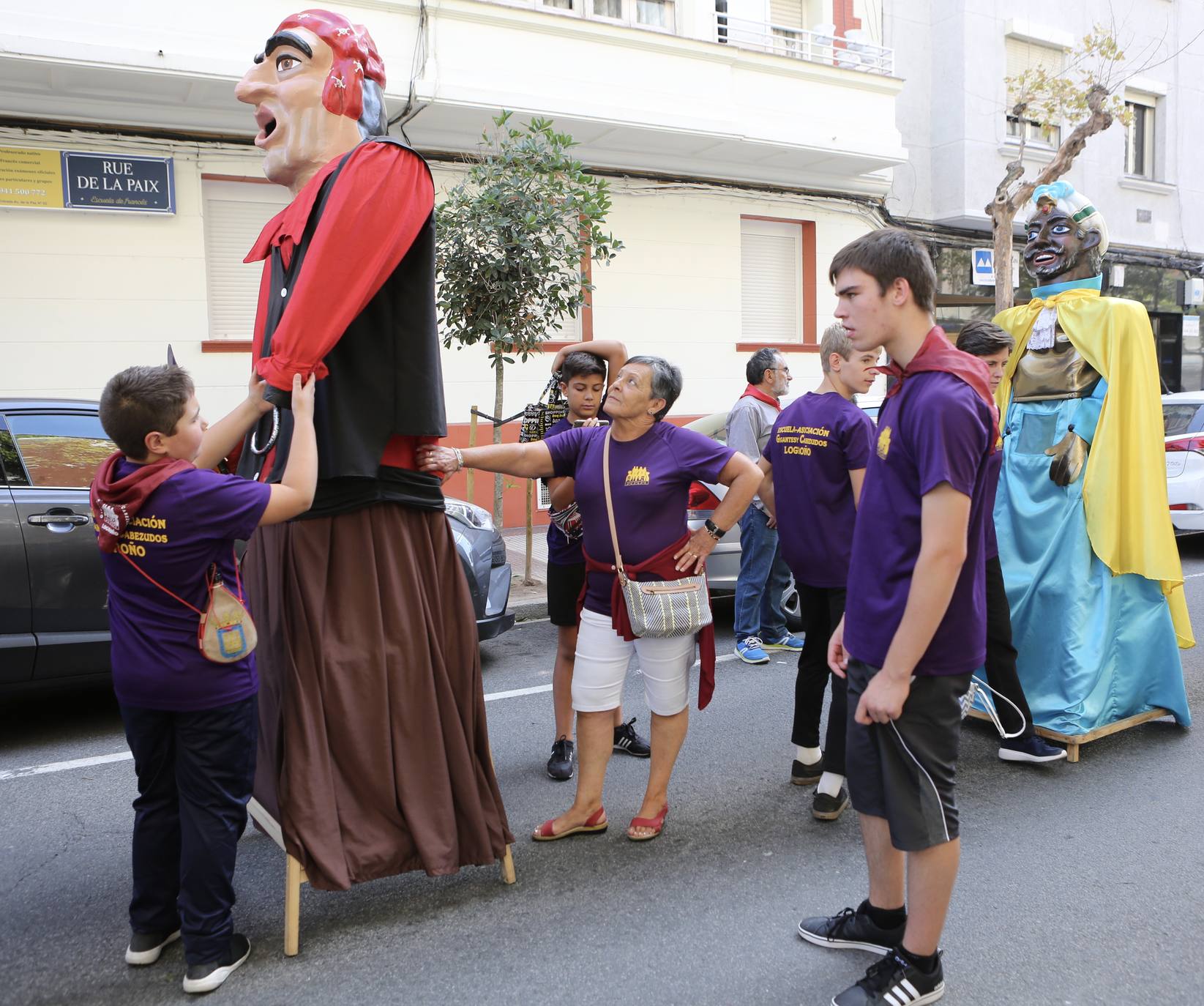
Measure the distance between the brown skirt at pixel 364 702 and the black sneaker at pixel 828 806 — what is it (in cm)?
133

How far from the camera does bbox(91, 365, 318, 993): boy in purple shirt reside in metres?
2.48

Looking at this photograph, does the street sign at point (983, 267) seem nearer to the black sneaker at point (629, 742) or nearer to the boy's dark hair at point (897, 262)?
the black sneaker at point (629, 742)

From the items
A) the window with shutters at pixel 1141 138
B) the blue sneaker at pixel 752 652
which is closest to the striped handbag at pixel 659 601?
the blue sneaker at pixel 752 652

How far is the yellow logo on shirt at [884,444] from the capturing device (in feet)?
8.13

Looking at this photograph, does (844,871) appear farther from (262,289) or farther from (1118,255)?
(1118,255)

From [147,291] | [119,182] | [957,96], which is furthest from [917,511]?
[957,96]

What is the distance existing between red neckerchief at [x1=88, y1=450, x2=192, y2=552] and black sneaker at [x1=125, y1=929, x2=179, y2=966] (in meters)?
1.07

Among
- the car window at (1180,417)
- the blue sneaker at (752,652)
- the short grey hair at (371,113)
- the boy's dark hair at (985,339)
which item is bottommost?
the blue sneaker at (752,652)

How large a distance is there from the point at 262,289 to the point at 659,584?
1.54 m

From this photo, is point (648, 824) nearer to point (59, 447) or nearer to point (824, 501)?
point (824, 501)

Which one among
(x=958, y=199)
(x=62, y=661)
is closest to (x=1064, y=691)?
(x=62, y=661)

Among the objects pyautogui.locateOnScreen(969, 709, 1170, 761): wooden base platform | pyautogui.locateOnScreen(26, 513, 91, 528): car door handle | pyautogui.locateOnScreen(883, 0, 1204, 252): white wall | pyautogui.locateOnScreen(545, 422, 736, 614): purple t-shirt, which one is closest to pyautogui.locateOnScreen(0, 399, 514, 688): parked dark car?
pyautogui.locateOnScreen(26, 513, 91, 528): car door handle

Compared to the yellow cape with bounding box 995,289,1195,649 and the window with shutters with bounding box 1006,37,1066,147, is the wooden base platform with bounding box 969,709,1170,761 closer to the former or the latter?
the yellow cape with bounding box 995,289,1195,649

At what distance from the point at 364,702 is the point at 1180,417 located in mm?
9096
